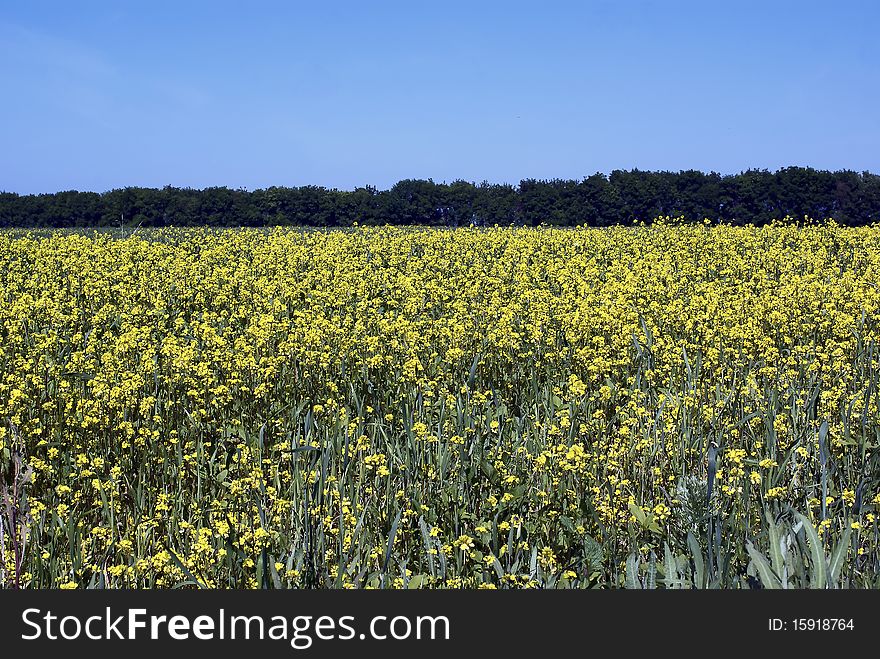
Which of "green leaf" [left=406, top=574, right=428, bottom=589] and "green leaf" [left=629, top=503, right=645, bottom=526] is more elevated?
"green leaf" [left=629, top=503, right=645, bottom=526]

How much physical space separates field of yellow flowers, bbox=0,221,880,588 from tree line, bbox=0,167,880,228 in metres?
Answer: 18.7

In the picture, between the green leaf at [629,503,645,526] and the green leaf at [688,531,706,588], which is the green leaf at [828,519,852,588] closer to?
the green leaf at [688,531,706,588]

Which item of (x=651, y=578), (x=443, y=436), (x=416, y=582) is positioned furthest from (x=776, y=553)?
(x=443, y=436)

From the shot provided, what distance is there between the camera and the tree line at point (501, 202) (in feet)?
94.3

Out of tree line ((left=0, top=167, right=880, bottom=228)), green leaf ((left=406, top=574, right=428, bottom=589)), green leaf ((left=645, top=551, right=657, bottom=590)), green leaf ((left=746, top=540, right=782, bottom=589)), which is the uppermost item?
tree line ((left=0, top=167, right=880, bottom=228))

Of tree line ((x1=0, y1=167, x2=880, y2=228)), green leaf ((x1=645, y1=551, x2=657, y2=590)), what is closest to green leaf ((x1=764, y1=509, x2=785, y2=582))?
green leaf ((x1=645, y1=551, x2=657, y2=590))

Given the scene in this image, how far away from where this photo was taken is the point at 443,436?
4.82 meters

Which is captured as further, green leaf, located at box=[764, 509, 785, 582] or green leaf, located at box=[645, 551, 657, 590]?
green leaf, located at box=[645, 551, 657, 590]

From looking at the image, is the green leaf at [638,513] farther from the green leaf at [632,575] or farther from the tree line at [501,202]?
the tree line at [501,202]

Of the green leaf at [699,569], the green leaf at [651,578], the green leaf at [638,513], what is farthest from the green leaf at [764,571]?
the green leaf at [638,513]

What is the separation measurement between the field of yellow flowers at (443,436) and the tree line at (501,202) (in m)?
18.7

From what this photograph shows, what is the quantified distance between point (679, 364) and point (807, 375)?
3.02 feet

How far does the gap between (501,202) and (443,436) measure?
2499cm

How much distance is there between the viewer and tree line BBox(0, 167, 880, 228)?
94.3 feet
